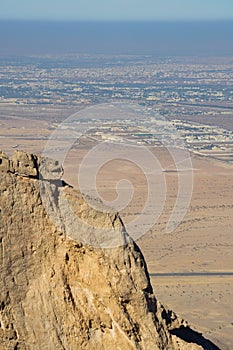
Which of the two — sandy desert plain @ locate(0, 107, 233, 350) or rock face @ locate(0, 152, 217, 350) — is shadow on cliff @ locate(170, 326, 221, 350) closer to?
rock face @ locate(0, 152, 217, 350)

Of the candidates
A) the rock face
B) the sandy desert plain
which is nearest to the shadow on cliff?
the rock face

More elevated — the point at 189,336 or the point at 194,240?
the point at 189,336

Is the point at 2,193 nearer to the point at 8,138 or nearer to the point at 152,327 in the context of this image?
the point at 152,327

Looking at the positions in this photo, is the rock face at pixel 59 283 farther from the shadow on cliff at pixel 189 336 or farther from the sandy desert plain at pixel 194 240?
the sandy desert plain at pixel 194 240

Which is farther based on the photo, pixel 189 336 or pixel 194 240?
pixel 194 240

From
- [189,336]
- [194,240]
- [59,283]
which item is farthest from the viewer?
[194,240]

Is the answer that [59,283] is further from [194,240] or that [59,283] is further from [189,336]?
[194,240]

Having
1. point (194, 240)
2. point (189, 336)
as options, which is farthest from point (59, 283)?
point (194, 240)

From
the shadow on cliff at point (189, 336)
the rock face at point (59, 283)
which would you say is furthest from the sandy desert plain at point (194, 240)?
the rock face at point (59, 283)
